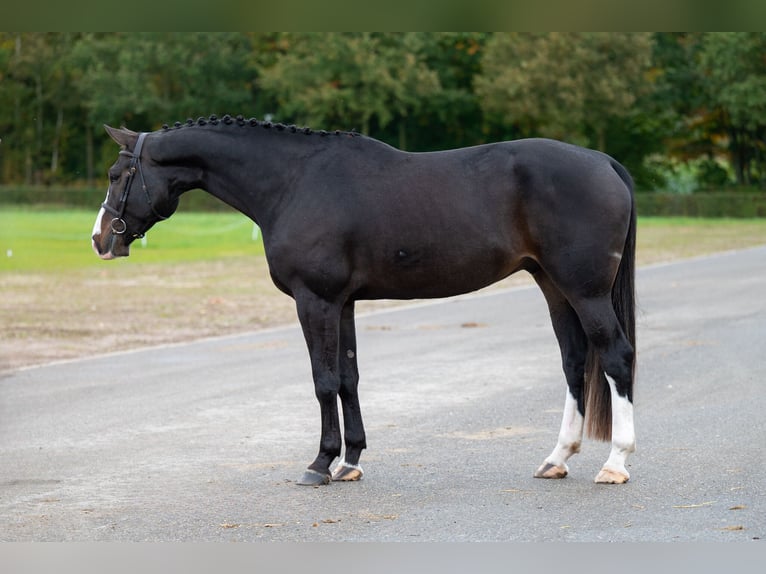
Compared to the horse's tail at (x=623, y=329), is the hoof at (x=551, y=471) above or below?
below

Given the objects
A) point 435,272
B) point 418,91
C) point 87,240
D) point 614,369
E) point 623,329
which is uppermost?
point 435,272

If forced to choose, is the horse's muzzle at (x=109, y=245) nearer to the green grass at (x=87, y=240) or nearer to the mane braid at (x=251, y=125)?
the mane braid at (x=251, y=125)

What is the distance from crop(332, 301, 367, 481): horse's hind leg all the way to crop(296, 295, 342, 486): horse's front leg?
9 centimetres

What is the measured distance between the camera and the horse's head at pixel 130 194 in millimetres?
7207

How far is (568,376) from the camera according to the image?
727 centimetres

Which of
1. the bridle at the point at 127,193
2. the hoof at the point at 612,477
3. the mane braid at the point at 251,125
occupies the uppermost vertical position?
the mane braid at the point at 251,125

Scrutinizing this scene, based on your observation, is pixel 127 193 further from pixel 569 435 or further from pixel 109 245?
pixel 569 435

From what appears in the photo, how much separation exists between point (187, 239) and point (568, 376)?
108ft

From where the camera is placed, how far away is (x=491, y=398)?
10.5 meters

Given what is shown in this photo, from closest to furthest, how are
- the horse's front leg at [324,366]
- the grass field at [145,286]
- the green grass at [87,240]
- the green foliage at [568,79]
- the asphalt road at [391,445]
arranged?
the asphalt road at [391,445]
the horse's front leg at [324,366]
the grass field at [145,286]
the green grass at [87,240]
the green foliage at [568,79]

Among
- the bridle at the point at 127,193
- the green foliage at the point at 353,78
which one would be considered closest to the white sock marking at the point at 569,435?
the bridle at the point at 127,193

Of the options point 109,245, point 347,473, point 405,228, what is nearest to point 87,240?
point 109,245

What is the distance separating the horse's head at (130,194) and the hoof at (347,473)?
5.82 feet

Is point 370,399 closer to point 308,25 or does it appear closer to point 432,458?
point 432,458
